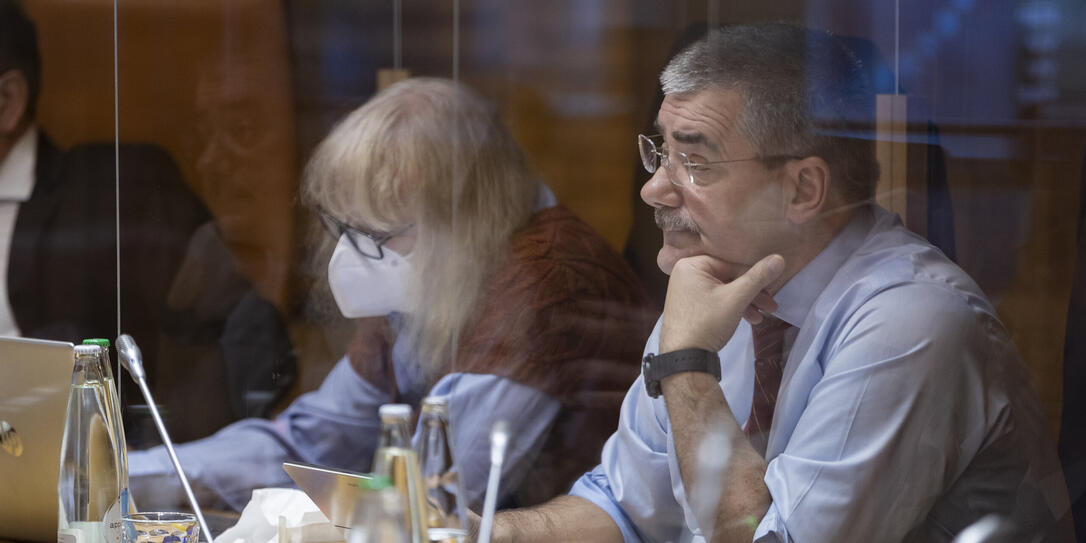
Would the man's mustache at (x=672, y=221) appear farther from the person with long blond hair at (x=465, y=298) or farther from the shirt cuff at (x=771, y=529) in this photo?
the shirt cuff at (x=771, y=529)

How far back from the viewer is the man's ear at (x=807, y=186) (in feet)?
5.71

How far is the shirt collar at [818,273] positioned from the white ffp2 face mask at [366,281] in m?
0.79

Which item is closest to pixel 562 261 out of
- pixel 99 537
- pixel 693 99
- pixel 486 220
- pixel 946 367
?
pixel 486 220

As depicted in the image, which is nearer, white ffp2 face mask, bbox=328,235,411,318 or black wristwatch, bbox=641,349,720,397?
black wristwatch, bbox=641,349,720,397

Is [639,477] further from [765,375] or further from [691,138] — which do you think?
[691,138]

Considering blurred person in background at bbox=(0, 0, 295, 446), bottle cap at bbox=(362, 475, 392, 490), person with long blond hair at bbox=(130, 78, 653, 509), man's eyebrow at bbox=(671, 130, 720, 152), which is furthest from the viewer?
blurred person in background at bbox=(0, 0, 295, 446)

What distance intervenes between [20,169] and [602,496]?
1.66 m

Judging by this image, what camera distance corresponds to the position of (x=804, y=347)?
1.78 m

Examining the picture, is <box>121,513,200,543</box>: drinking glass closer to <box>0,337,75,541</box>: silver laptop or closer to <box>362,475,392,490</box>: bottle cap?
<box>0,337,75,541</box>: silver laptop

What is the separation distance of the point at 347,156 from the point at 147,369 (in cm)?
76

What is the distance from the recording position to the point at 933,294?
167cm

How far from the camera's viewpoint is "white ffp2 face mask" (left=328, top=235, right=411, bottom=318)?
226 cm

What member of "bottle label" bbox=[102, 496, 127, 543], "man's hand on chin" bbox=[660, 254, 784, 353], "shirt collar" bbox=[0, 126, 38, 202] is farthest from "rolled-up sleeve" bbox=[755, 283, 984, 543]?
"shirt collar" bbox=[0, 126, 38, 202]

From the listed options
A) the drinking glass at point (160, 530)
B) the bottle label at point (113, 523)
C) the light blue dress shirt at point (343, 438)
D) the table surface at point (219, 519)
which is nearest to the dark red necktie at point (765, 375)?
the light blue dress shirt at point (343, 438)
